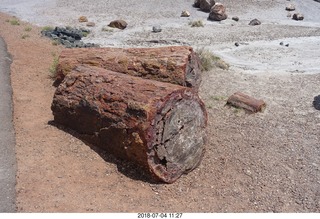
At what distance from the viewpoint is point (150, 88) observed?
519cm

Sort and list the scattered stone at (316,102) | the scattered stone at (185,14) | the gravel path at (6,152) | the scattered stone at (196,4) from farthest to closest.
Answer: the scattered stone at (196,4) < the scattered stone at (185,14) < the scattered stone at (316,102) < the gravel path at (6,152)

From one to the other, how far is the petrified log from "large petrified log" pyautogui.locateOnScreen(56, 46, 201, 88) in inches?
33.6

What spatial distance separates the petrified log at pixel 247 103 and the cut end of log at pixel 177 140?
92.9 inches

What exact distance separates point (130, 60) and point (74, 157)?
2654 mm

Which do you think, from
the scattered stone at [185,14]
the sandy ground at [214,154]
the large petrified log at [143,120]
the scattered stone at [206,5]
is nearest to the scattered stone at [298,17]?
the scattered stone at [206,5]

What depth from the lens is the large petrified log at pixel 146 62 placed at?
734cm

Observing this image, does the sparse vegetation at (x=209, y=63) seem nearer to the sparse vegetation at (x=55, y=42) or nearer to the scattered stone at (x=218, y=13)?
the sparse vegetation at (x=55, y=42)

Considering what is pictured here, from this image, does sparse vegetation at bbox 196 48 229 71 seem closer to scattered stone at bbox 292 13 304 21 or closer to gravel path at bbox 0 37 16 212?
gravel path at bbox 0 37 16 212

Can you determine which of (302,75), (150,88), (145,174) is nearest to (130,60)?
(150,88)

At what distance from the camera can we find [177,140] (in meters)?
5.13

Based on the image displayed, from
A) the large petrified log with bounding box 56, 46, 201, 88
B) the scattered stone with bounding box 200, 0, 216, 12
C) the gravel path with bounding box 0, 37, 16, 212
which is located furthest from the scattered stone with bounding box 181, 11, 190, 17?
the gravel path with bounding box 0, 37, 16, 212

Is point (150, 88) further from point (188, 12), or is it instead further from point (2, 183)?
point (188, 12)

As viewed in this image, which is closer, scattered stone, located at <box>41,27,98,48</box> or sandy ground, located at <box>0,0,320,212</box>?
sandy ground, located at <box>0,0,320,212</box>

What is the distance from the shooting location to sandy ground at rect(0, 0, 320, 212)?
4738mm
